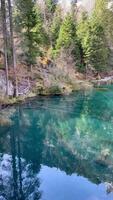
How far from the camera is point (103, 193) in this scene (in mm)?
12227

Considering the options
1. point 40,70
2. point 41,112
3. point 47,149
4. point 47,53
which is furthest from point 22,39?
point 47,149

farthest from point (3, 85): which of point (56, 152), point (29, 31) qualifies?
point (56, 152)

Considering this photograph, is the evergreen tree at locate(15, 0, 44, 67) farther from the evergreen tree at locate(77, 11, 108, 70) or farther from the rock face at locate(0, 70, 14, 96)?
the evergreen tree at locate(77, 11, 108, 70)

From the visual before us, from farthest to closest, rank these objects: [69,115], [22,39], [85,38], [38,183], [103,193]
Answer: [85,38] < [22,39] < [69,115] < [38,183] < [103,193]

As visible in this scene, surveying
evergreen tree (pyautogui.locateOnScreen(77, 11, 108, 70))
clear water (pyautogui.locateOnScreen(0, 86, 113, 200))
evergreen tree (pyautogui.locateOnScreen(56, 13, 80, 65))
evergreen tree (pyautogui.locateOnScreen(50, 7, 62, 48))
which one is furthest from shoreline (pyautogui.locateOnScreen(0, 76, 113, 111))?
evergreen tree (pyautogui.locateOnScreen(50, 7, 62, 48))

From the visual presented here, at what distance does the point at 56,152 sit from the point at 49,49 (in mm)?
31341

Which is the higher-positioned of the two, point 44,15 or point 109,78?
point 44,15

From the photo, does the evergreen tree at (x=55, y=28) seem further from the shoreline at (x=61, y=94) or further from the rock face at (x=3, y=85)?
the rock face at (x=3, y=85)

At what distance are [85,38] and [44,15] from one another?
32.3ft

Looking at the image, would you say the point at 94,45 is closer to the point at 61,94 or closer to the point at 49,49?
the point at 49,49

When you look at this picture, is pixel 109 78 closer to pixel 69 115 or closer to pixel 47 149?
pixel 69 115

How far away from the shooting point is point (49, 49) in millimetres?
47062

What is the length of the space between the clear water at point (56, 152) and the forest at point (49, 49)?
15.5ft

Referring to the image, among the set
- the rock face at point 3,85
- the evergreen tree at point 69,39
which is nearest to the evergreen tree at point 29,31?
the rock face at point 3,85
